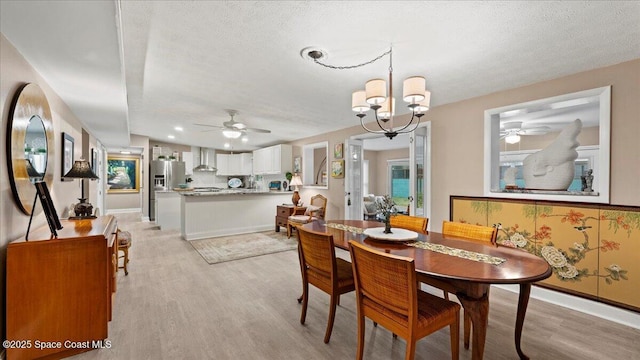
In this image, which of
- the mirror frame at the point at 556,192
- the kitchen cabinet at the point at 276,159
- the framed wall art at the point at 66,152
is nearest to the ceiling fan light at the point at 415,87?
the mirror frame at the point at 556,192

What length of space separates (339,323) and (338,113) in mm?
3054

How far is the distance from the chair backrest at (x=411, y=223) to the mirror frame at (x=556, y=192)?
114cm

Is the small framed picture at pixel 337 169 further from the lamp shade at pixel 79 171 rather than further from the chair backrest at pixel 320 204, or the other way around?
the lamp shade at pixel 79 171

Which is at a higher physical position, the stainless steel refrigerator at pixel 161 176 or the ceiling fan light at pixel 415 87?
the ceiling fan light at pixel 415 87

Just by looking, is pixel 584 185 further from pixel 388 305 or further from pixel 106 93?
pixel 106 93

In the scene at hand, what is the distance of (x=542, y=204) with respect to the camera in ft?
9.45

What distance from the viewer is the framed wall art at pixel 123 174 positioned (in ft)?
29.3

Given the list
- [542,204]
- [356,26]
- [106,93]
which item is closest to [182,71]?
[106,93]

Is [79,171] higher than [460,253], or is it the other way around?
[79,171]

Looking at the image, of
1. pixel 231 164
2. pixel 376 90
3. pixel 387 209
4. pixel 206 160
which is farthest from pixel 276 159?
pixel 376 90

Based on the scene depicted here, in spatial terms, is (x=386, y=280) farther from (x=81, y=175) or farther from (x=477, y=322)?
(x=81, y=175)

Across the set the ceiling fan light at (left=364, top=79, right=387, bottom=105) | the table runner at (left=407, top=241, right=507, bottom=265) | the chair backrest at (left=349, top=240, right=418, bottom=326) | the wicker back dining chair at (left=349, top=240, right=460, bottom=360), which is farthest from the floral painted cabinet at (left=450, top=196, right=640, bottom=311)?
the ceiling fan light at (left=364, top=79, right=387, bottom=105)

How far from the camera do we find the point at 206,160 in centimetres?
893

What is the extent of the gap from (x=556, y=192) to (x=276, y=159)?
565cm
